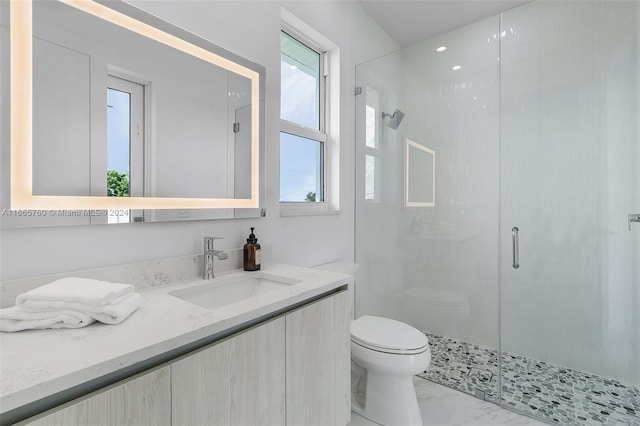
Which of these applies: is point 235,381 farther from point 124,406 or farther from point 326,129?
point 326,129

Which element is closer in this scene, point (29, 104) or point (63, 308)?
point (63, 308)

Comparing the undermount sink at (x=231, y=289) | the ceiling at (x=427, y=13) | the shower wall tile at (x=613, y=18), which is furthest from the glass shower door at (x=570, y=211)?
the undermount sink at (x=231, y=289)

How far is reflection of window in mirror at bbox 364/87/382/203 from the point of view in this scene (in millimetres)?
2383

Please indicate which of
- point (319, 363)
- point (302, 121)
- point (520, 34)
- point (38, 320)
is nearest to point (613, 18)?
point (520, 34)

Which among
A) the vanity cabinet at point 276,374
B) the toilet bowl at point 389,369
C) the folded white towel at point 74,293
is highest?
the folded white towel at point 74,293

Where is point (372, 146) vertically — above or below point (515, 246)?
above

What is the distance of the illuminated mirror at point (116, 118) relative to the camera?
93 cm

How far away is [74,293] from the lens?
81 cm

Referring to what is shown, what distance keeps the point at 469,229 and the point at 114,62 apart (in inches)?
85.4

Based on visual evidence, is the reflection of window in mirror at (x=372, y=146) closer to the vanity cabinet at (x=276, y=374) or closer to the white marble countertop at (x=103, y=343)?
the vanity cabinet at (x=276, y=374)

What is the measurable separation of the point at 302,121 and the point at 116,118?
3.77 ft

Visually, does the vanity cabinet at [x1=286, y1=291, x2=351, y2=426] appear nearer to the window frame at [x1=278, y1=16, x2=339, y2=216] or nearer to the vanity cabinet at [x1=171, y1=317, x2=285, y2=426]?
the vanity cabinet at [x1=171, y1=317, x2=285, y2=426]

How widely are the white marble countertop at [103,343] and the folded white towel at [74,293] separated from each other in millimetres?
68

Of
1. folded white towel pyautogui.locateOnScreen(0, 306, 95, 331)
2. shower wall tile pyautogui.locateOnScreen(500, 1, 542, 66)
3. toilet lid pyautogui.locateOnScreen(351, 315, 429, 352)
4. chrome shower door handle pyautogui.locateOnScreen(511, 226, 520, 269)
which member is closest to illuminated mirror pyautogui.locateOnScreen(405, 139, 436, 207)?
chrome shower door handle pyautogui.locateOnScreen(511, 226, 520, 269)
